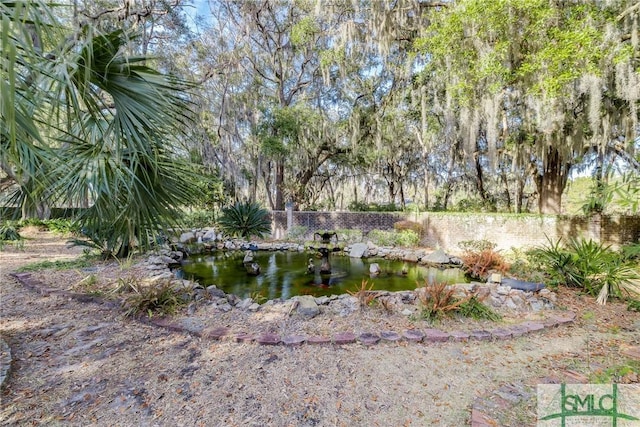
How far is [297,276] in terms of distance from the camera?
5453 millimetres

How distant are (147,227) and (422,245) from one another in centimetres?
814

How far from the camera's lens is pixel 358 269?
20.2ft

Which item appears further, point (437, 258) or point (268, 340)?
point (437, 258)

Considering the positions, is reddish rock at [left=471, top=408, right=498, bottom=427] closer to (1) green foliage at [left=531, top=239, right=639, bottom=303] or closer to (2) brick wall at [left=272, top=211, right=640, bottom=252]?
(1) green foliage at [left=531, top=239, right=639, bottom=303]

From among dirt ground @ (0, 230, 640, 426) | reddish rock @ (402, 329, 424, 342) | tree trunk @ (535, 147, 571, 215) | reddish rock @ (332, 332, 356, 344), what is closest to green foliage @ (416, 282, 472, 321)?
dirt ground @ (0, 230, 640, 426)

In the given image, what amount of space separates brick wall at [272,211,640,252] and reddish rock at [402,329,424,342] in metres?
6.20

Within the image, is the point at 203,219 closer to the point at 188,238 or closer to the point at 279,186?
the point at 188,238

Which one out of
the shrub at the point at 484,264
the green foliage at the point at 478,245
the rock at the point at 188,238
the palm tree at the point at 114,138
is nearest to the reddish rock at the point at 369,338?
the palm tree at the point at 114,138

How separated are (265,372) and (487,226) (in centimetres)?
775

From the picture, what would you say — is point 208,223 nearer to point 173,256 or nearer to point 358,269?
point 173,256

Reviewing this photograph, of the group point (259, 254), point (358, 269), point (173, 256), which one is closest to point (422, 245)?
point (358, 269)

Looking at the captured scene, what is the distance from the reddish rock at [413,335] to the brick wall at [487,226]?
6205 millimetres

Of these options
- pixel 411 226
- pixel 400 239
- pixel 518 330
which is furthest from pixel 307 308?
pixel 411 226

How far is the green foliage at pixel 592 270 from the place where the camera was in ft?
11.0
